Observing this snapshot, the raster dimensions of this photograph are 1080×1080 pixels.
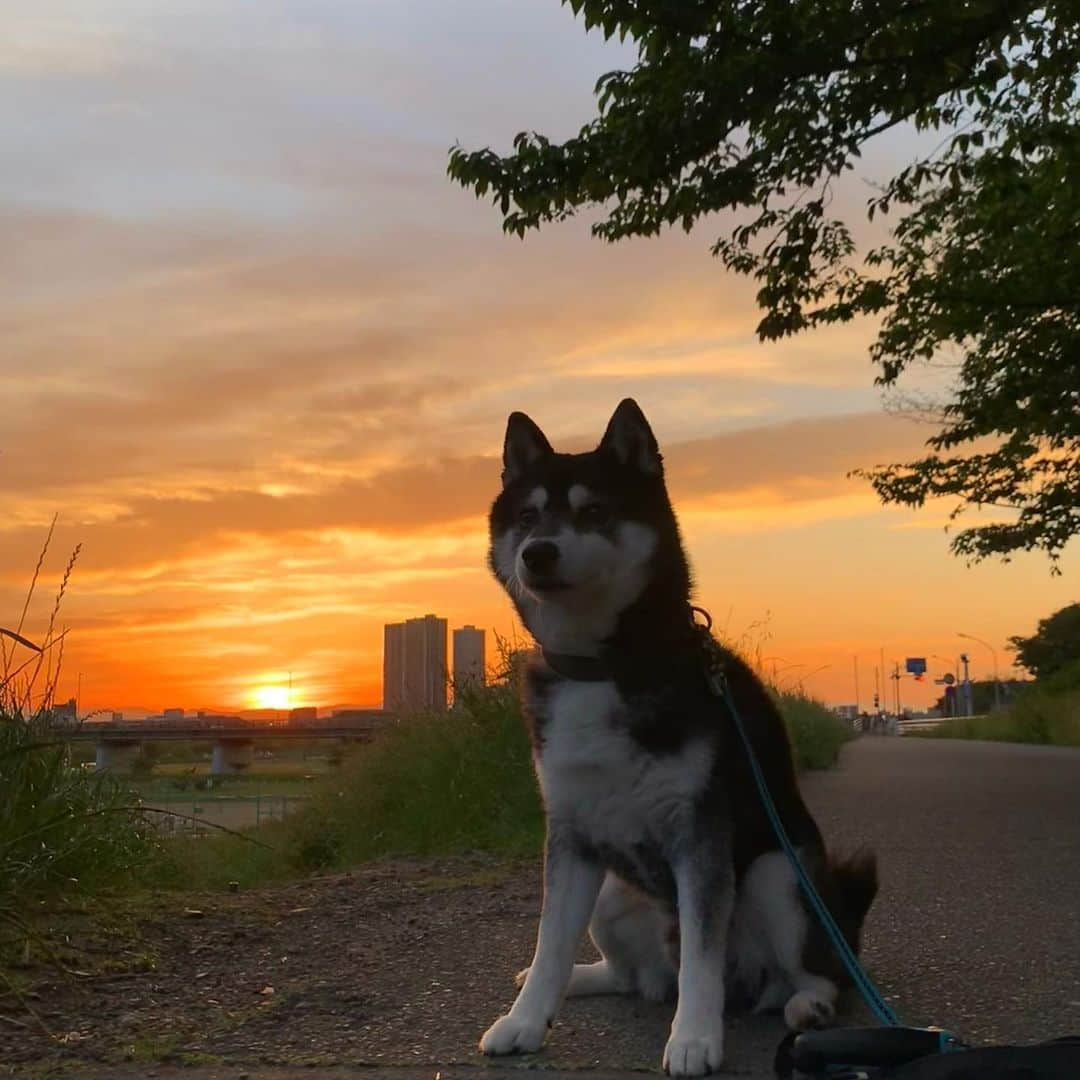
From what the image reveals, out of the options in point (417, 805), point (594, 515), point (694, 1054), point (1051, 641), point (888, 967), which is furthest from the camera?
point (1051, 641)

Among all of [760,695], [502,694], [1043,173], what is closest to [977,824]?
[502,694]

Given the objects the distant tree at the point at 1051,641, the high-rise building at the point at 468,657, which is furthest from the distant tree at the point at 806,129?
the distant tree at the point at 1051,641

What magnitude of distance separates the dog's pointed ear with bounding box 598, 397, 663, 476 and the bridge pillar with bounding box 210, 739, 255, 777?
627 centimetres

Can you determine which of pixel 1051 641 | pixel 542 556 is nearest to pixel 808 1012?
pixel 542 556

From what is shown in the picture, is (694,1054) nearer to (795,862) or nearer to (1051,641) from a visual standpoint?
(795,862)

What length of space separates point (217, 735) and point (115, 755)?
3129 millimetres

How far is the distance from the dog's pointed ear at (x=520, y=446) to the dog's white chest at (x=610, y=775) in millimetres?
817

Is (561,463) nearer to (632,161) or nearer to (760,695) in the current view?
(760,695)

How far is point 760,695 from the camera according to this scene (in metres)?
3.76

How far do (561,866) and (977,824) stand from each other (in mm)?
6401

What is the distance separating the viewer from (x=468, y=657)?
10570 millimetres

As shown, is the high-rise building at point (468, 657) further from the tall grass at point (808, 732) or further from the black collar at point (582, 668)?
the black collar at point (582, 668)

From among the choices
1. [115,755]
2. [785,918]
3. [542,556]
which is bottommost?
[785,918]

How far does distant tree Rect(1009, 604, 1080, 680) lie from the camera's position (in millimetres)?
52062
